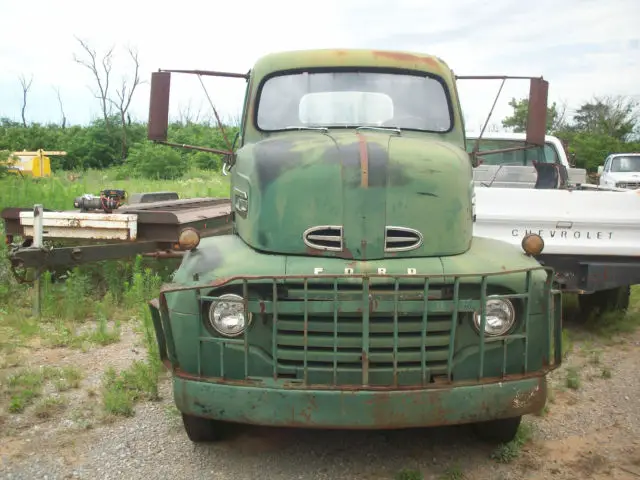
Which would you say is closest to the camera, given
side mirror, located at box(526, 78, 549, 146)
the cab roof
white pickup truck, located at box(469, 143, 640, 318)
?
side mirror, located at box(526, 78, 549, 146)

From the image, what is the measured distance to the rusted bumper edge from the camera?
3.04 metres

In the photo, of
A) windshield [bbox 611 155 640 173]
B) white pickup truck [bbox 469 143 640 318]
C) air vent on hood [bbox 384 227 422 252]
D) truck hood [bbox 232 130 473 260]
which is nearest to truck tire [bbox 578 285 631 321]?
white pickup truck [bbox 469 143 640 318]

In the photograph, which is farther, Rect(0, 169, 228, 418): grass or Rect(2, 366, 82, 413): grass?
Rect(0, 169, 228, 418): grass

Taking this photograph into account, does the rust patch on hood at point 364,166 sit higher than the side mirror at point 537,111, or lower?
lower

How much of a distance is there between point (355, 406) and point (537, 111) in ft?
8.98

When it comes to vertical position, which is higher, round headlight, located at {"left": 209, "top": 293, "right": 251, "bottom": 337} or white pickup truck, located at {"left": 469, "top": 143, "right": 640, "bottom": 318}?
white pickup truck, located at {"left": 469, "top": 143, "right": 640, "bottom": 318}

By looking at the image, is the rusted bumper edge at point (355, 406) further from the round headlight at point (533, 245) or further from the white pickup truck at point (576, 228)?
the white pickup truck at point (576, 228)

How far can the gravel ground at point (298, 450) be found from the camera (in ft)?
11.5

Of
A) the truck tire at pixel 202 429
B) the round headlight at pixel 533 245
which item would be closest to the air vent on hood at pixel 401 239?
the round headlight at pixel 533 245

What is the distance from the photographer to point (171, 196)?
1066cm

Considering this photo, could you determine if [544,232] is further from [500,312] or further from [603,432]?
[500,312]

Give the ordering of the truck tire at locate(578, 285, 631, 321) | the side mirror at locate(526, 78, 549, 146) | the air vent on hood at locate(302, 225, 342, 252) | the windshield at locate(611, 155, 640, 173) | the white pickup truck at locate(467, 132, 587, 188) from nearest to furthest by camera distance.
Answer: the air vent on hood at locate(302, 225, 342, 252) < the side mirror at locate(526, 78, 549, 146) < the truck tire at locate(578, 285, 631, 321) < the white pickup truck at locate(467, 132, 587, 188) < the windshield at locate(611, 155, 640, 173)

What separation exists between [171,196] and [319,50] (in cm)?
627

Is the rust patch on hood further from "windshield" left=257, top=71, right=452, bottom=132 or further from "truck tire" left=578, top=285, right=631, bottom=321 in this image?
"truck tire" left=578, top=285, right=631, bottom=321
